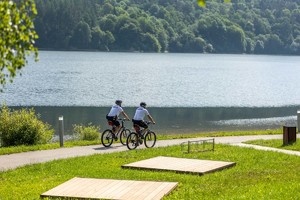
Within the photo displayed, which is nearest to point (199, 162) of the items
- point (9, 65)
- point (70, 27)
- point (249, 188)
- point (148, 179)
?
point (148, 179)

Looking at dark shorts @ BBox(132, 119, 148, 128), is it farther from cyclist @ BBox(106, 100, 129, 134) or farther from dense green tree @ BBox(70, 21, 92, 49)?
dense green tree @ BBox(70, 21, 92, 49)

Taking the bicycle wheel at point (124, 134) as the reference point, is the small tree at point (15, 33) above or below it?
above

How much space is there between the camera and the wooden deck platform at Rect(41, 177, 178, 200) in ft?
41.4

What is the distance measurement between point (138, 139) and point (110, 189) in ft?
31.7

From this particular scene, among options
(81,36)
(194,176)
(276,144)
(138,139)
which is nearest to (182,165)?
(194,176)

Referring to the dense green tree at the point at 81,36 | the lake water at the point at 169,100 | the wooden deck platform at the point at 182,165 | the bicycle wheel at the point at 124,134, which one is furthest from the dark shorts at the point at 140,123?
the dense green tree at the point at 81,36

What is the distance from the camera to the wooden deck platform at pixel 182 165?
1625 cm

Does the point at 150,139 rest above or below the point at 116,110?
below

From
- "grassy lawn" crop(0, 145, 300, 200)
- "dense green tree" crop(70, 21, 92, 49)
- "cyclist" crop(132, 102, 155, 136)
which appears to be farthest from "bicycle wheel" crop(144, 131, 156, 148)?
"dense green tree" crop(70, 21, 92, 49)

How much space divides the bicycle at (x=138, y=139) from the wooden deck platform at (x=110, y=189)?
26.7 feet

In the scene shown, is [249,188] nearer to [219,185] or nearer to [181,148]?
[219,185]

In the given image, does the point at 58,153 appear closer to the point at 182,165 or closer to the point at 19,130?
the point at 19,130

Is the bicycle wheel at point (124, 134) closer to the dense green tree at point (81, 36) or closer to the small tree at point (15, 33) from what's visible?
the small tree at point (15, 33)

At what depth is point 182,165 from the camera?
55.5ft
